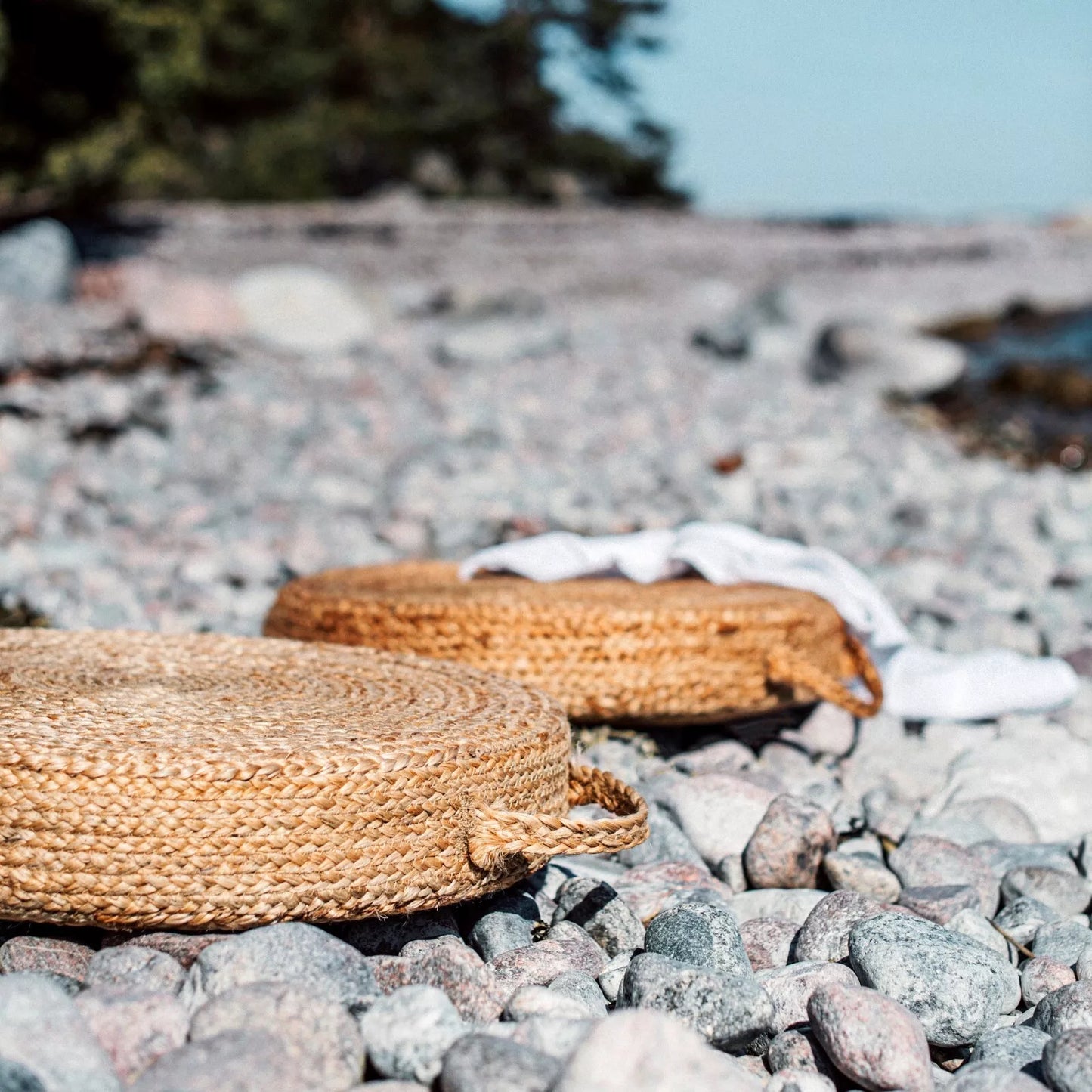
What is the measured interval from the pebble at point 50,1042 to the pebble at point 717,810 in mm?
1149

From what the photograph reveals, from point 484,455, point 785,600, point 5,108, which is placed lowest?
point 484,455

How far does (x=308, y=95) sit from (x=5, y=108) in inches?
564

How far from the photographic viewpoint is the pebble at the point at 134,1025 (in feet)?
4.37

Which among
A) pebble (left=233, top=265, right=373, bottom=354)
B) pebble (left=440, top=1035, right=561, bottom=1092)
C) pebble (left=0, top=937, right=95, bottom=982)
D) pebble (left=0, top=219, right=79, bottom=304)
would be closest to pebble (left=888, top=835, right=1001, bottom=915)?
pebble (left=440, top=1035, right=561, bottom=1092)

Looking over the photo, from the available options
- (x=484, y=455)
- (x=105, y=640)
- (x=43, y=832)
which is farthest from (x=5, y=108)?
(x=43, y=832)

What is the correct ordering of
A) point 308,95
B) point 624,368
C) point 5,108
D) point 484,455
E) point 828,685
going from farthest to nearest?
point 308,95
point 5,108
point 624,368
point 484,455
point 828,685

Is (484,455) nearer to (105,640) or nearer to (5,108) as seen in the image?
(105,640)

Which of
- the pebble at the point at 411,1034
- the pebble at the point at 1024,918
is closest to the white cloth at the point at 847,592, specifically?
the pebble at the point at 1024,918

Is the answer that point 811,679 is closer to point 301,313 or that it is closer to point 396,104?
point 301,313

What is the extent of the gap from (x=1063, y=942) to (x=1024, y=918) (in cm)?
9

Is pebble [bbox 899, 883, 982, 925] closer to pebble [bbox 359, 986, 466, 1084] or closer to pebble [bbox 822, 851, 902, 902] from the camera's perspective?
pebble [bbox 822, 851, 902, 902]

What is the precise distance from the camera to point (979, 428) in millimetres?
7473

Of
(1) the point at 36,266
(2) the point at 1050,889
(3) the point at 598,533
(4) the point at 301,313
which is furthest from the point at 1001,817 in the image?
(1) the point at 36,266

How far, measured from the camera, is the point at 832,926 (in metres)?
1.79
